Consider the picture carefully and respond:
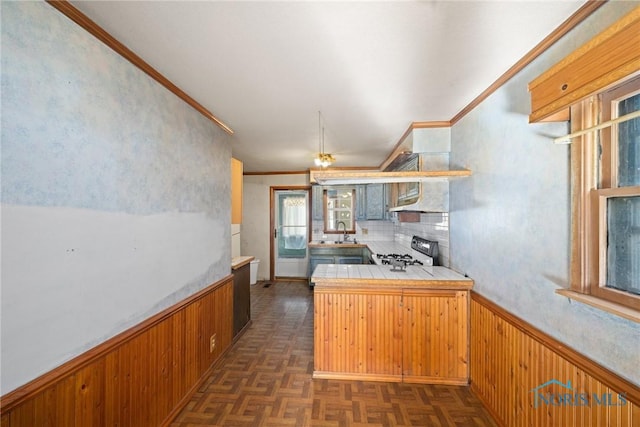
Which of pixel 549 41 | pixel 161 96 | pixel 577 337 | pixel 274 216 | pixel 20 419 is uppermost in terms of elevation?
pixel 549 41

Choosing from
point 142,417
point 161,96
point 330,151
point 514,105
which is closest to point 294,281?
point 330,151

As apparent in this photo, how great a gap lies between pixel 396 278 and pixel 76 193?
2156 mm

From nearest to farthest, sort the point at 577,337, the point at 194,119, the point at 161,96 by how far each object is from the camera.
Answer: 1. the point at 577,337
2. the point at 161,96
3. the point at 194,119

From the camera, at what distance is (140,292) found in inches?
57.7

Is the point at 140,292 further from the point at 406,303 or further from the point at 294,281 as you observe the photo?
the point at 294,281

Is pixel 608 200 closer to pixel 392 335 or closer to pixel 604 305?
pixel 604 305

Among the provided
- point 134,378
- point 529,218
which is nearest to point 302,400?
point 134,378

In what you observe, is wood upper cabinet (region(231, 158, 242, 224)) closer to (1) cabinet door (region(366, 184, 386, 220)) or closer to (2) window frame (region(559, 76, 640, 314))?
(1) cabinet door (region(366, 184, 386, 220))

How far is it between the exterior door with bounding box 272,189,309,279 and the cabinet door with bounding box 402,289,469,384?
11.3ft

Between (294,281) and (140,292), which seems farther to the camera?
(294,281)

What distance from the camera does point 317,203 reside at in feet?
16.2

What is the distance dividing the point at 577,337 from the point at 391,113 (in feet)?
6.60

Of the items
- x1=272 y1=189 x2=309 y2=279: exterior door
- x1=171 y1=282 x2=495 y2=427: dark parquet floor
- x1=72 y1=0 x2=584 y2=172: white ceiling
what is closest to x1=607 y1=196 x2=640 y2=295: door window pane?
x1=72 y1=0 x2=584 y2=172: white ceiling

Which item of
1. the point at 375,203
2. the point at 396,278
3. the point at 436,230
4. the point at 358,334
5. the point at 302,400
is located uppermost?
the point at 375,203
